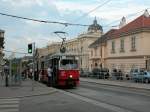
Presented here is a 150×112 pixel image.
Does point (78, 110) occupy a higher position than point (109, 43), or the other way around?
point (109, 43)

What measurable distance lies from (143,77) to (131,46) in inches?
721

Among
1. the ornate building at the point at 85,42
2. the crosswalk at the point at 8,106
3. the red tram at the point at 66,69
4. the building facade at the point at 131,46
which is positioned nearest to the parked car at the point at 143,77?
the building facade at the point at 131,46

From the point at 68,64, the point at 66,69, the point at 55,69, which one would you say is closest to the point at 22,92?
the point at 66,69

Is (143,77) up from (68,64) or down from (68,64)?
down

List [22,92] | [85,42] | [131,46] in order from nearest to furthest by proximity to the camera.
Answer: [22,92]
[131,46]
[85,42]

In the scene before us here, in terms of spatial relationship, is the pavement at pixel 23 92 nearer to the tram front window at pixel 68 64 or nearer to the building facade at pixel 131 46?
the tram front window at pixel 68 64

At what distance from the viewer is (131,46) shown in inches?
2734

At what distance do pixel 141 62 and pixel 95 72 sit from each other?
27.8ft

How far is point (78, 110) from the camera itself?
1845cm

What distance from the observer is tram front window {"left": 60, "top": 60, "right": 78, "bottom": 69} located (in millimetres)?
37116

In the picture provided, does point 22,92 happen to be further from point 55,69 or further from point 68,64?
point 55,69

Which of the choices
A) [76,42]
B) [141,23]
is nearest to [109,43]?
[141,23]

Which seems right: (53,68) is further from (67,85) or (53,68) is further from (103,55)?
(103,55)

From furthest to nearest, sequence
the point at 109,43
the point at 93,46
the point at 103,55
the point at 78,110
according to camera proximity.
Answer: the point at 93,46, the point at 103,55, the point at 109,43, the point at 78,110
